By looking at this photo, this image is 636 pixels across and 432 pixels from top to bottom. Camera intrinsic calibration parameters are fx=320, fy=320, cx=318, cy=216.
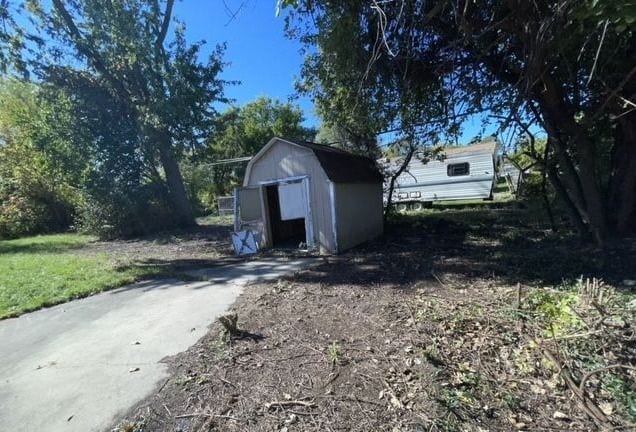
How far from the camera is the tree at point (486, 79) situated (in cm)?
532

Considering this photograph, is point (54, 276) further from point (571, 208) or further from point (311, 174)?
point (571, 208)

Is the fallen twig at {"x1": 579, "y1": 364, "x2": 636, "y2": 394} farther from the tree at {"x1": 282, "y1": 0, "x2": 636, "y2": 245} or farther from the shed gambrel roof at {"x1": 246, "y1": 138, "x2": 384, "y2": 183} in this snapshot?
the shed gambrel roof at {"x1": 246, "y1": 138, "x2": 384, "y2": 183}

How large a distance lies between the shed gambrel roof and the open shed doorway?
2.84 ft

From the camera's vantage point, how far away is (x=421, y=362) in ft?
9.71

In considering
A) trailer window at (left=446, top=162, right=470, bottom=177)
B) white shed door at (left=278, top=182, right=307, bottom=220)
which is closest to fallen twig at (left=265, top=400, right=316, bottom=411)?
white shed door at (left=278, top=182, right=307, bottom=220)

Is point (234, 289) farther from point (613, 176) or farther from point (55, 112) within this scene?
point (55, 112)

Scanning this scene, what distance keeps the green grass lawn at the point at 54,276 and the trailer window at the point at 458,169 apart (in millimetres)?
15597

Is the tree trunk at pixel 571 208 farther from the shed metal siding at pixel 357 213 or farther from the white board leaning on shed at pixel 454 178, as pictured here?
the white board leaning on shed at pixel 454 178

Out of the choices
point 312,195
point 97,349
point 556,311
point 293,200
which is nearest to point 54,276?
point 97,349

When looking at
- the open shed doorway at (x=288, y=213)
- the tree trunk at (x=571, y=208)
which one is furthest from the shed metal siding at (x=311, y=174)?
the tree trunk at (x=571, y=208)

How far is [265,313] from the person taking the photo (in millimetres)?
4461

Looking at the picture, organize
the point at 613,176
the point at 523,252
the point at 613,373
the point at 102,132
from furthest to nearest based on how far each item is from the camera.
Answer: the point at 102,132 < the point at 613,176 < the point at 523,252 < the point at 613,373

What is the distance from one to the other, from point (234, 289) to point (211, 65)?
11692mm

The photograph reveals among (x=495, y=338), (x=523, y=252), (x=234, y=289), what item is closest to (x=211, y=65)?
(x=234, y=289)
